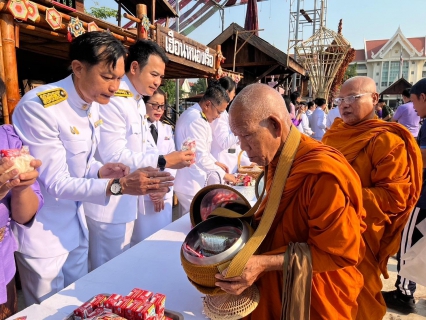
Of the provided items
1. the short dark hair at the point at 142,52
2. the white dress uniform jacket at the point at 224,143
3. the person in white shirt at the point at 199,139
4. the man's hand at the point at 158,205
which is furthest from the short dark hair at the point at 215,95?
the man's hand at the point at 158,205

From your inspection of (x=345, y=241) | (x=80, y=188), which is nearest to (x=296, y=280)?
(x=345, y=241)

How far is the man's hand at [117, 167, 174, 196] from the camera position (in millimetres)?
1592

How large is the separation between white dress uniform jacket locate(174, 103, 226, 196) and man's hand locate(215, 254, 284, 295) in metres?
2.07

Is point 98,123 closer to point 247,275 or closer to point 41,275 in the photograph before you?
point 41,275

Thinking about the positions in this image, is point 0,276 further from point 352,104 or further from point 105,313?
point 352,104

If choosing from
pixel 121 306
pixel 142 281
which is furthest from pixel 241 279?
pixel 142 281

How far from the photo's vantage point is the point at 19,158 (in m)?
1.21

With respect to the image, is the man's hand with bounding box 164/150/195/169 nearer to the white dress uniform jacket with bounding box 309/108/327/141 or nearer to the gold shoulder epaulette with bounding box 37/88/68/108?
the gold shoulder epaulette with bounding box 37/88/68/108

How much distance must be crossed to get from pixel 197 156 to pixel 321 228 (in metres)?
2.21

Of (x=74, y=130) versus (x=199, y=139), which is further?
(x=199, y=139)

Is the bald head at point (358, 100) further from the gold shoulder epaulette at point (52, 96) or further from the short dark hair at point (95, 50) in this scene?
the gold shoulder epaulette at point (52, 96)

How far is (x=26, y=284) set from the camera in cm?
170

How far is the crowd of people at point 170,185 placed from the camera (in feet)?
3.68

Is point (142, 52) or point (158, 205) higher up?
point (142, 52)
